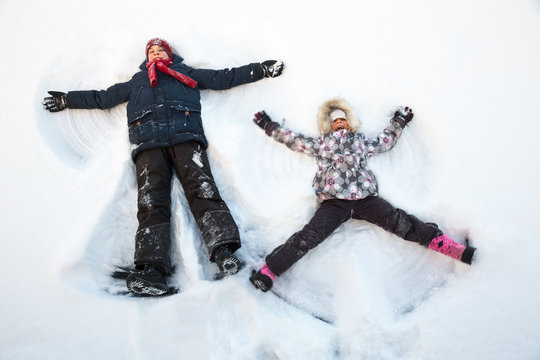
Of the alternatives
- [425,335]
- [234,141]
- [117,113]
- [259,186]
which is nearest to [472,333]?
[425,335]

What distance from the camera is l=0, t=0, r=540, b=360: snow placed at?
2.03 m

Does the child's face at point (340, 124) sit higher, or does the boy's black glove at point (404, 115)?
the boy's black glove at point (404, 115)

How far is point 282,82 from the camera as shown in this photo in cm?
296

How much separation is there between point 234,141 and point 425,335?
178 centimetres

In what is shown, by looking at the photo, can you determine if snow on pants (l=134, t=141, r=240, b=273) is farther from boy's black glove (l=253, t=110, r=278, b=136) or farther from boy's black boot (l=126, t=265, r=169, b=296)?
boy's black glove (l=253, t=110, r=278, b=136)

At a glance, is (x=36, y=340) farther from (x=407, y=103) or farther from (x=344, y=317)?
(x=407, y=103)

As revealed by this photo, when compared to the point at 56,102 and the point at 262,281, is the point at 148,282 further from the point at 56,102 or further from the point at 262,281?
the point at 56,102

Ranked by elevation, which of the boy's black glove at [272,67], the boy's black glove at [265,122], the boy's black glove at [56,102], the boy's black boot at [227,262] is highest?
the boy's black glove at [272,67]

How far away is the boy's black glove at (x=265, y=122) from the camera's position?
2736mm

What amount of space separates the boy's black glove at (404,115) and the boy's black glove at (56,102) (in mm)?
2611

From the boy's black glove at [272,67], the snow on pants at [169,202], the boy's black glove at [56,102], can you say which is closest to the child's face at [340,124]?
the boy's black glove at [272,67]

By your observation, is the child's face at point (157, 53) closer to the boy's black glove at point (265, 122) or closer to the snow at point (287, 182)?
the snow at point (287, 182)

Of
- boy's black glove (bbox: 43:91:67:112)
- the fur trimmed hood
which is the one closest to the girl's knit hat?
boy's black glove (bbox: 43:91:67:112)

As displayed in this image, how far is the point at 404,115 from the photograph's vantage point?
2732mm
